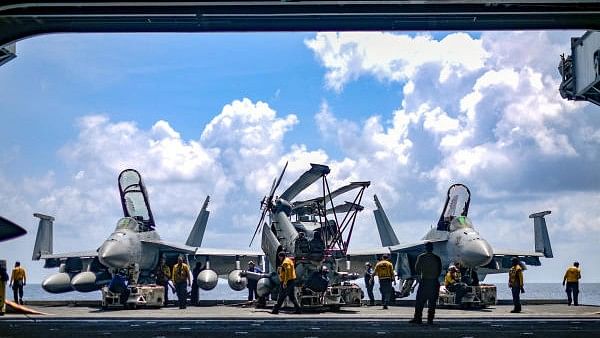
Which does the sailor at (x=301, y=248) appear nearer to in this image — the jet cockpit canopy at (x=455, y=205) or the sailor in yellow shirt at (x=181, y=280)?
the sailor in yellow shirt at (x=181, y=280)

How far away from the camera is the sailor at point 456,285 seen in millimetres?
22817

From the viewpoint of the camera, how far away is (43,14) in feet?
40.1

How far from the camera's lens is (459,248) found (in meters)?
24.1

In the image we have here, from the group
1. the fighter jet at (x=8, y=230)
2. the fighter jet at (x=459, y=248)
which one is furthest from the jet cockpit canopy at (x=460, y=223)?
the fighter jet at (x=8, y=230)

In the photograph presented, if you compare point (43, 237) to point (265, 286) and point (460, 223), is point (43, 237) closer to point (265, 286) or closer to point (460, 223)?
point (265, 286)

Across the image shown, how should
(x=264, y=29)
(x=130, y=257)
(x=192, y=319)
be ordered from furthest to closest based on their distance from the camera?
(x=130, y=257) < (x=192, y=319) < (x=264, y=29)

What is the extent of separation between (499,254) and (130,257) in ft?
50.5

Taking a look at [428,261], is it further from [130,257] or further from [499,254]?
[499,254]

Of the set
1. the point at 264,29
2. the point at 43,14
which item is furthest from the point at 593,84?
the point at 43,14

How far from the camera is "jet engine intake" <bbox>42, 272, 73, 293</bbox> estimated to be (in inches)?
1135

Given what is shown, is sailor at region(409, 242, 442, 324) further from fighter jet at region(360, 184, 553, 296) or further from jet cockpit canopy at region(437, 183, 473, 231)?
jet cockpit canopy at region(437, 183, 473, 231)

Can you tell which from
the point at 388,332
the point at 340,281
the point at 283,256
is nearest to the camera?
the point at 388,332

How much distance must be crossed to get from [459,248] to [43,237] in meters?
22.8

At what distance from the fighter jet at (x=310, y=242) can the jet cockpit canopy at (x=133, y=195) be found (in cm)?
509
